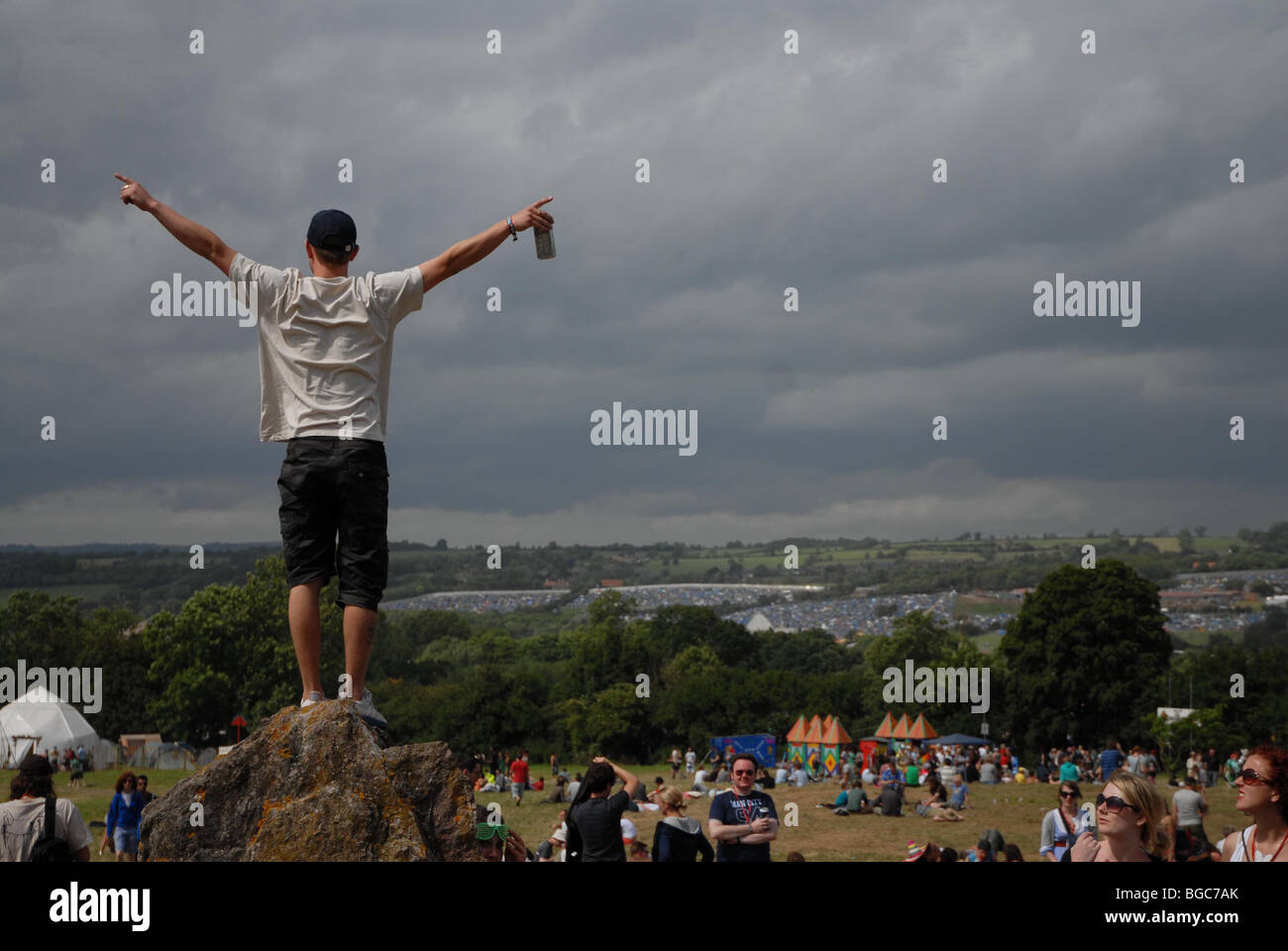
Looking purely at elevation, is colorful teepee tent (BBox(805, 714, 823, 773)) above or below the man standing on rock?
below

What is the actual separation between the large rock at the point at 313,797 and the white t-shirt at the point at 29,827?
450mm

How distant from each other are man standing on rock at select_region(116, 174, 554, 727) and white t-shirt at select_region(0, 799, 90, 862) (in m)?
1.34

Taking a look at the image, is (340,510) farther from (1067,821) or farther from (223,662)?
(223,662)

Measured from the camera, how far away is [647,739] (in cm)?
8006

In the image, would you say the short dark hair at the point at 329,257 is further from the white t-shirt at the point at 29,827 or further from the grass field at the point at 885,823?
the grass field at the point at 885,823

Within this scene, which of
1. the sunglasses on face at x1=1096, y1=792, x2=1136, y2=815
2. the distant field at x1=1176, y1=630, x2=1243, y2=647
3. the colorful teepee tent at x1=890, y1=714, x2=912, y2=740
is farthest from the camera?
the distant field at x1=1176, y1=630, x2=1243, y2=647

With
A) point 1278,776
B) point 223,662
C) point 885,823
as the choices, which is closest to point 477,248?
point 1278,776

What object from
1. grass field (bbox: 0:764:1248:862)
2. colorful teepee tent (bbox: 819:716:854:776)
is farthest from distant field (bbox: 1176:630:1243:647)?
grass field (bbox: 0:764:1248:862)

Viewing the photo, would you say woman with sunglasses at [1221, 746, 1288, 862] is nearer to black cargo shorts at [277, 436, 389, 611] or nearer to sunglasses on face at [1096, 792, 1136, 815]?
sunglasses on face at [1096, 792, 1136, 815]

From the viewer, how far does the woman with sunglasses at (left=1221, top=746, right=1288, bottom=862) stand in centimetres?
499

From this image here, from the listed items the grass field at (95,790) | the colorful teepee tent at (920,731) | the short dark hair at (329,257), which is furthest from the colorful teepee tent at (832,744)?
the short dark hair at (329,257)

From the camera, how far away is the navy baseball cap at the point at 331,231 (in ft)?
19.5
